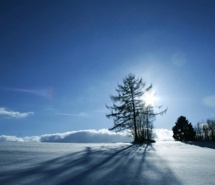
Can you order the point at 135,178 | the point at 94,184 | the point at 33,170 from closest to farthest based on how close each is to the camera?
1. the point at 94,184
2. the point at 135,178
3. the point at 33,170

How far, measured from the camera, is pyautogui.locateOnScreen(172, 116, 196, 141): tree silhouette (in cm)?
4125

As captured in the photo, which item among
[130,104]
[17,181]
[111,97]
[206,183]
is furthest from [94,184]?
[111,97]

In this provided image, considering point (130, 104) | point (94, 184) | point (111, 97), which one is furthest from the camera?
point (111, 97)

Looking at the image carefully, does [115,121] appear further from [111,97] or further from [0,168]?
[0,168]

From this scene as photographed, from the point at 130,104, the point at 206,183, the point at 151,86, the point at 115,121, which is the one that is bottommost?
the point at 206,183

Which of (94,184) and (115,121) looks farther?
(115,121)

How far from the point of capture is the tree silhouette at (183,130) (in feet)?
135

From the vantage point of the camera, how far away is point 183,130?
1639 inches

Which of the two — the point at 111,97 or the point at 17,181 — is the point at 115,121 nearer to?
the point at 111,97

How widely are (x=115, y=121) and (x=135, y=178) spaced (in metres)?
21.3

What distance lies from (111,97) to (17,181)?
22273 mm

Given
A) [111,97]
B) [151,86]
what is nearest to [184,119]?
[151,86]

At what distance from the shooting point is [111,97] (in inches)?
1001

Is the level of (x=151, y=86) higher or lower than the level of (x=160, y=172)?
higher
